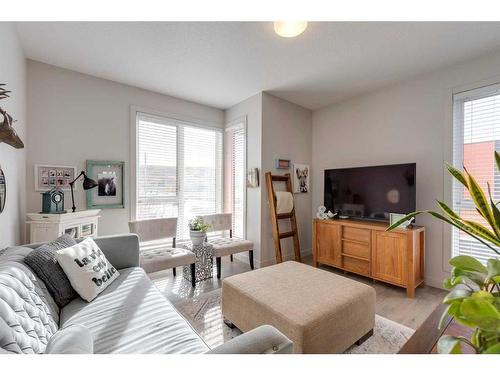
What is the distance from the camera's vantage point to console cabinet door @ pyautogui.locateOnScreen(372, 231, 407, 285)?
2.41m

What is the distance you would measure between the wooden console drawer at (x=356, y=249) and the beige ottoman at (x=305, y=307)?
115cm

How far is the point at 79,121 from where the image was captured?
8.72 feet

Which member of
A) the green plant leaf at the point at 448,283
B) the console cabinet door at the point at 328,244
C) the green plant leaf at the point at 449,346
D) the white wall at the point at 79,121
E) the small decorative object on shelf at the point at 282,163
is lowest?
the console cabinet door at the point at 328,244

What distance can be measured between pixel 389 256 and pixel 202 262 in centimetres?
215

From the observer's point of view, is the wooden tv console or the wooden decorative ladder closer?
the wooden tv console

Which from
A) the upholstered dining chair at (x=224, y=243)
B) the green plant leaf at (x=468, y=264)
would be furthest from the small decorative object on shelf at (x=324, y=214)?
the green plant leaf at (x=468, y=264)

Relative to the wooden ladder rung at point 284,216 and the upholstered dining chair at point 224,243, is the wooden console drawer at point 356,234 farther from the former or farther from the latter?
the upholstered dining chair at point 224,243

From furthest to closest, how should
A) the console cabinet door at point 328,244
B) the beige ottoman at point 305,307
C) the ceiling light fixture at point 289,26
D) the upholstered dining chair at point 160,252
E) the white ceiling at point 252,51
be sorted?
the console cabinet door at point 328,244
the upholstered dining chair at point 160,252
the white ceiling at point 252,51
the ceiling light fixture at point 289,26
the beige ottoman at point 305,307

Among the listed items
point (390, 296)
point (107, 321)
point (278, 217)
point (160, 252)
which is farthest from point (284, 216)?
point (107, 321)

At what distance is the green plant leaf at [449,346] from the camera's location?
1.61ft

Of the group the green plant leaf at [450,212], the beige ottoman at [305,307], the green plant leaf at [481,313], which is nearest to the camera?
the green plant leaf at [481,313]

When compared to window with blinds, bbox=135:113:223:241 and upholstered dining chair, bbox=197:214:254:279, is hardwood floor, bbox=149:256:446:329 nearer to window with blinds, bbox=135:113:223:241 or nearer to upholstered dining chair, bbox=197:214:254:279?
upholstered dining chair, bbox=197:214:254:279

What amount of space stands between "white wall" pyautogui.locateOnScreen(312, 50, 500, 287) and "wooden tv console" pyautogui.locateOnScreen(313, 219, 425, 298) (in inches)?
7.8

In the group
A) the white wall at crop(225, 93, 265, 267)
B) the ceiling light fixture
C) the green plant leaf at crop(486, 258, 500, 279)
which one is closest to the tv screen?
the white wall at crop(225, 93, 265, 267)
